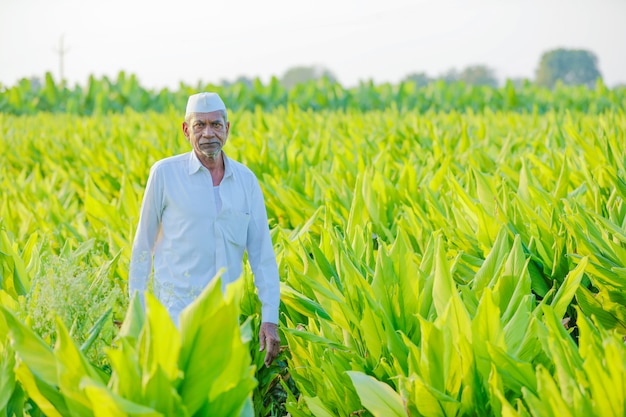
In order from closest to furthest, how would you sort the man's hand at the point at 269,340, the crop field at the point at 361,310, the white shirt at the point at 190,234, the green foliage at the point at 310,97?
the crop field at the point at 361,310, the man's hand at the point at 269,340, the white shirt at the point at 190,234, the green foliage at the point at 310,97

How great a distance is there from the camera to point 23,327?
1.67 m

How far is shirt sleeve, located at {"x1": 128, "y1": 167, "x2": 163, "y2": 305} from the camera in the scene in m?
2.53

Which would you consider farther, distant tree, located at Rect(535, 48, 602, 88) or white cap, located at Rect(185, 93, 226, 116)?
distant tree, located at Rect(535, 48, 602, 88)

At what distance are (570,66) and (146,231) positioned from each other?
4943 inches

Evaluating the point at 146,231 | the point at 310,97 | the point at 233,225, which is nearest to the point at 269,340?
the point at 233,225

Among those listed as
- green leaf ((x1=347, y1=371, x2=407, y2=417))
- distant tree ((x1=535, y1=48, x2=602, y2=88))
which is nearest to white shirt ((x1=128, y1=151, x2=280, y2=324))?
green leaf ((x1=347, y1=371, x2=407, y2=417))

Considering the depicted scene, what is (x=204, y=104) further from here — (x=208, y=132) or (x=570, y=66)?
(x=570, y=66)

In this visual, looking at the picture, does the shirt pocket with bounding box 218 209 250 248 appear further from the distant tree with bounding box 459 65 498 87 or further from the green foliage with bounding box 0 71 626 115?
the distant tree with bounding box 459 65 498 87

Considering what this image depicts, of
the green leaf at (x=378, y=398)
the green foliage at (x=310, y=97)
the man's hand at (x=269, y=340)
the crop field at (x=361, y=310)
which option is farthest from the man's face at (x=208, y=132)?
the green foliage at (x=310, y=97)

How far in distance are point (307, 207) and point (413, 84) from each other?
1387 cm

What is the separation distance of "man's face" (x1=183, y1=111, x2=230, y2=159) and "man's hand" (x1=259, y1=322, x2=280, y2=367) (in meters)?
0.61

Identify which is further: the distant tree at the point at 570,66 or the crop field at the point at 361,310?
the distant tree at the point at 570,66

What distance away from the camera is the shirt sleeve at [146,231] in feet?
→ 8.29

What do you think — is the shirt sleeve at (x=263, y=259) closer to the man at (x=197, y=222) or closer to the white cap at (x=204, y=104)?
the man at (x=197, y=222)
